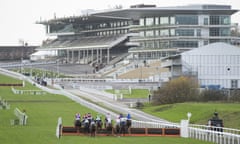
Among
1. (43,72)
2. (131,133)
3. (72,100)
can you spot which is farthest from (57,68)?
(131,133)

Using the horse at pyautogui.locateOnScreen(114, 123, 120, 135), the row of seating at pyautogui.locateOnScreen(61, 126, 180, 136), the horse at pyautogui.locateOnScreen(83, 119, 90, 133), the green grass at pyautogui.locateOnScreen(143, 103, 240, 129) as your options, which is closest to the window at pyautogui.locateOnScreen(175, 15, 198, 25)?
the green grass at pyautogui.locateOnScreen(143, 103, 240, 129)

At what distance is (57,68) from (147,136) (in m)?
144

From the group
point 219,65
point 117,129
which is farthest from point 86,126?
point 219,65

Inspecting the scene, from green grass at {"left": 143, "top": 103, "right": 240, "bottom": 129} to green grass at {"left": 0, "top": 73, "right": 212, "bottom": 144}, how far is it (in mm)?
7815

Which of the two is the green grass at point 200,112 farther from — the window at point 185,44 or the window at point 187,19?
the window at point 187,19

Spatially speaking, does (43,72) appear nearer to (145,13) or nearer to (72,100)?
(145,13)

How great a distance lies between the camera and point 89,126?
159 ft

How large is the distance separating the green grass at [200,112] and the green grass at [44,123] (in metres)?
7.81

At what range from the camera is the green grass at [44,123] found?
4400 cm

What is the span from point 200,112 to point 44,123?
1375 centimetres

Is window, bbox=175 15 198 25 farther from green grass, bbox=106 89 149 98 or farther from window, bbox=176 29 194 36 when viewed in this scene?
green grass, bbox=106 89 149 98

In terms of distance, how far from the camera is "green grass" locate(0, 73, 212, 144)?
144 feet

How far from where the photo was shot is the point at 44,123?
6209 centimetres

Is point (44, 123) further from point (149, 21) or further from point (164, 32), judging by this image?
point (149, 21)
